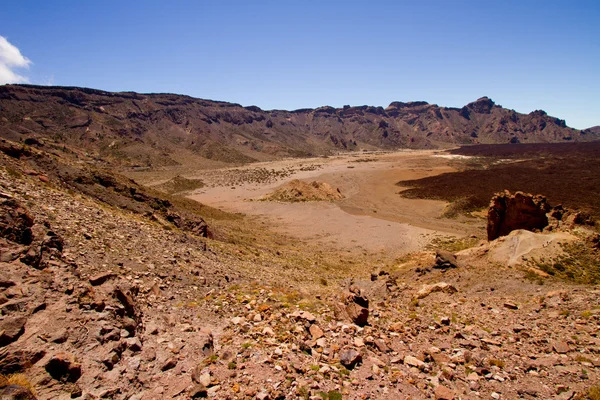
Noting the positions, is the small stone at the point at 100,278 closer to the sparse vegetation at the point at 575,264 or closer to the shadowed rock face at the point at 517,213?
the sparse vegetation at the point at 575,264

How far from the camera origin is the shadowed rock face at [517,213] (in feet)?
82.0

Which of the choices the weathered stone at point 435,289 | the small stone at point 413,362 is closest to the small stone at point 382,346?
the small stone at point 413,362

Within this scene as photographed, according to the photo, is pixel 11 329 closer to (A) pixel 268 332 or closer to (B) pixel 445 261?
(A) pixel 268 332

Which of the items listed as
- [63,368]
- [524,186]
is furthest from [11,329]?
[524,186]

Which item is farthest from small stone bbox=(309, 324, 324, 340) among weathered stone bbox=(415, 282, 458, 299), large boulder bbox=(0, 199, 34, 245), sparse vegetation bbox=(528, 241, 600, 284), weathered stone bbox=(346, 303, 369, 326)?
sparse vegetation bbox=(528, 241, 600, 284)

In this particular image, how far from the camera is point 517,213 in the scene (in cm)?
2580

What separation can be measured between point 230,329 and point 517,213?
1014 inches

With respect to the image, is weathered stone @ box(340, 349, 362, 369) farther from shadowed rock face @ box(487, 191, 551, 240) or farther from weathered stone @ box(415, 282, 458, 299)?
shadowed rock face @ box(487, 191, 551, 240)

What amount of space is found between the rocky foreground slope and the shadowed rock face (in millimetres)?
11610

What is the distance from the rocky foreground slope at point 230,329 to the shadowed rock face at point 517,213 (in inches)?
457

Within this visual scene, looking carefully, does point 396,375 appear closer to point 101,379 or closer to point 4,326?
point 101,379

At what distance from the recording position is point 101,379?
6387 mm

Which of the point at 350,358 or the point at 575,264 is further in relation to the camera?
the point at 575,264

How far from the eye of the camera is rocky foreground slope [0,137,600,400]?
670 centimetres
